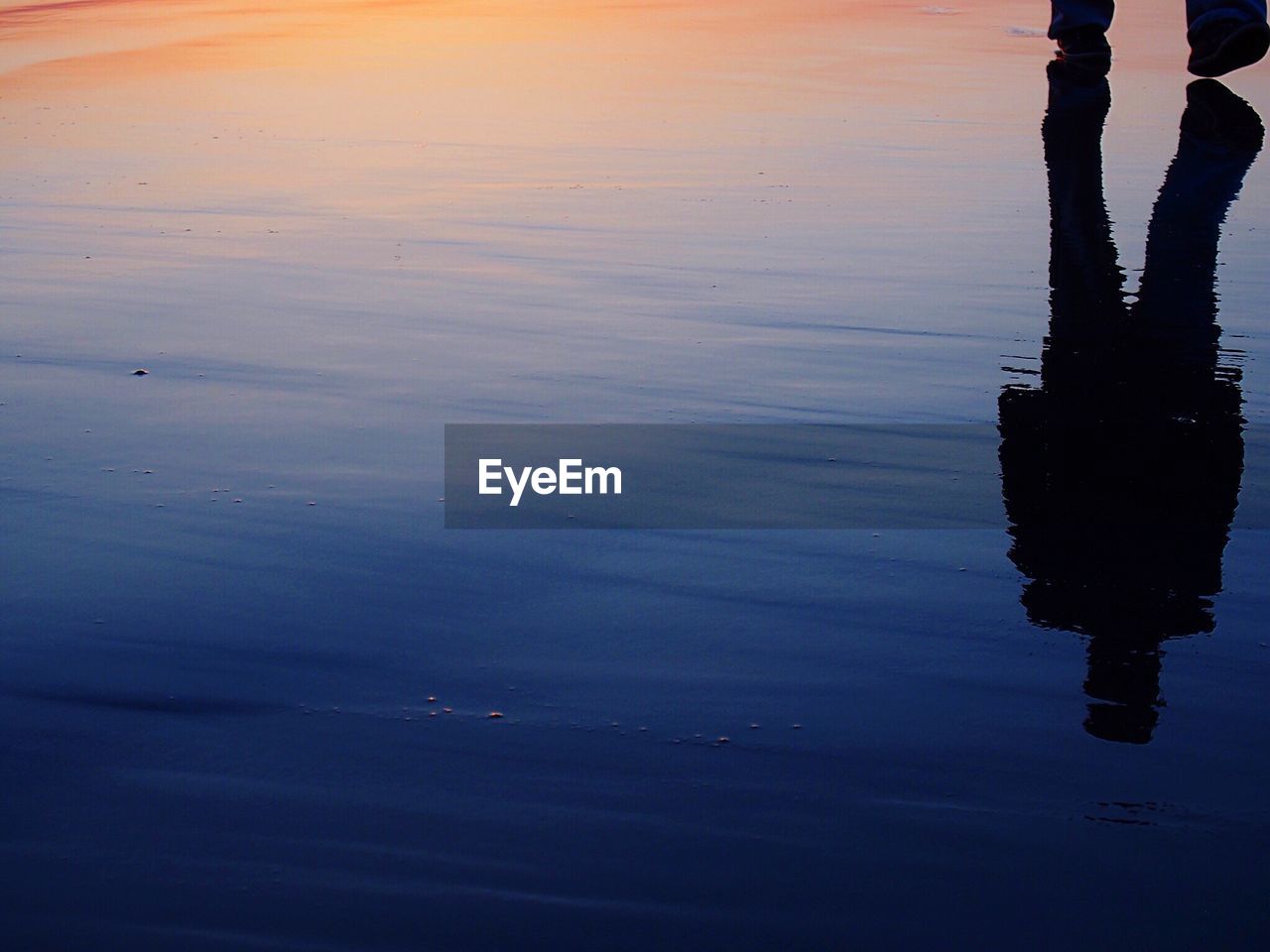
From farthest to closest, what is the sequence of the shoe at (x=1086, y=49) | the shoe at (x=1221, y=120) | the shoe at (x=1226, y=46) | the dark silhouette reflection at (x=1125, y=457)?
1. the shoe at (x=1086, y=49)
2. the shoe at (x=1226, y=46)
3. the shoe at (x=1221, y=120)
4. the dark silhouette reflection at (x=1125, y=457)

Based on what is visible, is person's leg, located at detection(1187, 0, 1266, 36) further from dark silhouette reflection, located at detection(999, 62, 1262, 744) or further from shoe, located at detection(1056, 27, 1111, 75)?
dark silhouette reflection, located at detection(999, 62, 1262, 744)

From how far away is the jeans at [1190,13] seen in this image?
9117 millimetres

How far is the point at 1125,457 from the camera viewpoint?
11.8 ft

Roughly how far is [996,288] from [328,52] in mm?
9353

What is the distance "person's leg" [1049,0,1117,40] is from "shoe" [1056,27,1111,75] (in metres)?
0.04

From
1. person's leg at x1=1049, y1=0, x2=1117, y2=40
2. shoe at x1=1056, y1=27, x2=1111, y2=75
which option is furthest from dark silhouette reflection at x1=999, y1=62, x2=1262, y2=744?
person's leg at x1=1049, y1=0, x2=1117, y2=40

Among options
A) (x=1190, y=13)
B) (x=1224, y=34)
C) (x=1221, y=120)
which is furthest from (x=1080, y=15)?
(x=1221, y=120)

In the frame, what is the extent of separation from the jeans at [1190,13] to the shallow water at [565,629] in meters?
3.24

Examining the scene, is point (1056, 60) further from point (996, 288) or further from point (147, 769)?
point (147, 769)

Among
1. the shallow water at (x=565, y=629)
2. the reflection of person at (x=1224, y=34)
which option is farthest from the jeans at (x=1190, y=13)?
the shallow water at (x=565, y=629)

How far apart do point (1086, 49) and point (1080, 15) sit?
23 cm

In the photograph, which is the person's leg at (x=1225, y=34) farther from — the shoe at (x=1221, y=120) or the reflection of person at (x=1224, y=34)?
the shoe at (x=1221, y=120)

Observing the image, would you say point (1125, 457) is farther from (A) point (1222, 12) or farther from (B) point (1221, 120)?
(A) point (1222, 12)

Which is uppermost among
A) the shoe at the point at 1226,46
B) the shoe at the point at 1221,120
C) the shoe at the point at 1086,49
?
the shoe at the point at 1086,49
